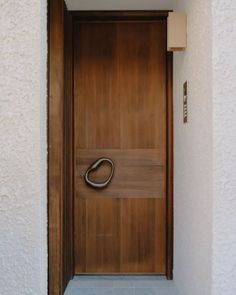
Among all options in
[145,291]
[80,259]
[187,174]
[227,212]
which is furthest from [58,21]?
[145,291]

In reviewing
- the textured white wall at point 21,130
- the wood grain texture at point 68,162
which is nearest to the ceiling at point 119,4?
the wood grain texture at point 68,162

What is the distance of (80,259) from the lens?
8.64 ft

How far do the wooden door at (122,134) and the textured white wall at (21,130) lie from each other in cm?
124

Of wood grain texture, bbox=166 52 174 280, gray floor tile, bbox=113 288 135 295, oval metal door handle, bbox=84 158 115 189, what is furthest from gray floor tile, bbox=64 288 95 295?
oval metal door handle, bbox=84 158 115 189

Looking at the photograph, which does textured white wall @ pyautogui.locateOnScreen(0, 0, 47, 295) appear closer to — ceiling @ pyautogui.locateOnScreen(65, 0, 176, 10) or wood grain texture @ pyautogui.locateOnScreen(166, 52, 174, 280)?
ceiling @ pyautogui.locateOnScreen(65, 0, 176, 10)

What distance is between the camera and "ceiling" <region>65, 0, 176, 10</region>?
2393 millimetres

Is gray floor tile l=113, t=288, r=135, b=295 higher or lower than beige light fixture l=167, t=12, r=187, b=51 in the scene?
lower

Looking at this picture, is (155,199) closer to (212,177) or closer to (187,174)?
(187,174)

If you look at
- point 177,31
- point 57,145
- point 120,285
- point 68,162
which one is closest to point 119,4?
point 177,31

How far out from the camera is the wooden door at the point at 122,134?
104 inches

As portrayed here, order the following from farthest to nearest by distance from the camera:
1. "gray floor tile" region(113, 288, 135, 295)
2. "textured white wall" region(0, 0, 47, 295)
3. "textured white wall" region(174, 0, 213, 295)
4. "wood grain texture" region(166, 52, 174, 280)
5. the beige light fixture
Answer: "wood grain texture" region(166, 52, 174, 280)
"gray floor tile" region(113, 288, 135, 295)
the beige light fixture
"textured white wall" region(174, 0, 213, 295)
"textured white wall" region(0, 0, 47, 295)

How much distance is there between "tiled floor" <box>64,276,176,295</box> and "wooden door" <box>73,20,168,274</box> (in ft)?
0.25

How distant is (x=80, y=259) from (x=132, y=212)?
61 centimetres

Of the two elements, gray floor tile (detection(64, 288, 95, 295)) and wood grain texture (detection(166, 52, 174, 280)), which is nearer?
gray floor tile (detection(64, 288, 95, 295))
